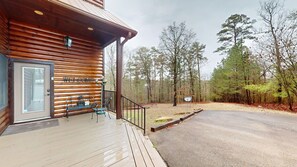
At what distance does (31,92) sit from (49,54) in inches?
48.5

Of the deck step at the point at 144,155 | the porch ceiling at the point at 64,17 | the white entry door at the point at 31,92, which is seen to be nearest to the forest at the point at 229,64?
the porch ceiling at the point at 64,17

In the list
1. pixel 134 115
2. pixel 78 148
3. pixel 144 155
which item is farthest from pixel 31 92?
pixel 144 155

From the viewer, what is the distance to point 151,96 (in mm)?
17797

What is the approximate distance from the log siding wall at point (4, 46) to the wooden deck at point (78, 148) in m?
0.51

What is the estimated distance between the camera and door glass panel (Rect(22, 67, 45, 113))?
384 cm

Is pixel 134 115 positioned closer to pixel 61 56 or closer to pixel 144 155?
pixel 144 155

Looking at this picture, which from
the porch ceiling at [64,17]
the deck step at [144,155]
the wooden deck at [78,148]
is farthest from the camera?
the porch ceiling at [64,17]

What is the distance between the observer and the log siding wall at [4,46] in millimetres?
3017

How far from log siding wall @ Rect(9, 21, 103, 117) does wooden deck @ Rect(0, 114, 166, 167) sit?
5.14 ft

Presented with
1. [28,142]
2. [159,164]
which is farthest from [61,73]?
[159,164]

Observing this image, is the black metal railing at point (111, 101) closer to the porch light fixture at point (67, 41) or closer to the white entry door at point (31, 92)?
the white entry door at point (31, 92)

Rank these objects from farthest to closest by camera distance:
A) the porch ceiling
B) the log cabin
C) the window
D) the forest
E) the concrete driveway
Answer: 1. the forest
2. the log cabin
3. the window
4. the porch ceiling
5. the concrete driveway

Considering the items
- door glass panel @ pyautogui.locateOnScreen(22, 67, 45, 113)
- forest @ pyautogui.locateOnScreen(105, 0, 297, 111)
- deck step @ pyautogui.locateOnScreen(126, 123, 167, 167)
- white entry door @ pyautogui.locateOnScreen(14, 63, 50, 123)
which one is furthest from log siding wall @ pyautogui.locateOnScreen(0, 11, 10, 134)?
forest @ pyautogui.locateOnScreen(105, 0, 297, 111)

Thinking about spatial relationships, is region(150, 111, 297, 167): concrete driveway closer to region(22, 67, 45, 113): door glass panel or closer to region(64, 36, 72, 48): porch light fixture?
region(22, 67, 45, 113): door glass panel
